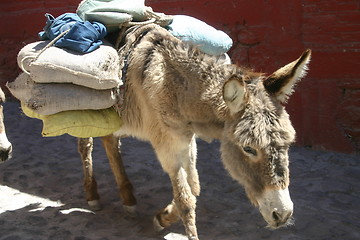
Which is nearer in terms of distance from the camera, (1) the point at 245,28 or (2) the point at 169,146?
(2) the point at 169,146

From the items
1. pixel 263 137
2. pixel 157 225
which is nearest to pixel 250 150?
pixel 263 137

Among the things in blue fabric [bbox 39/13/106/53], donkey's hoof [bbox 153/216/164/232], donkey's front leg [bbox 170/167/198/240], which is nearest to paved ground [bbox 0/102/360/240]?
donkey's hoof [bbox 153/216/164/232]

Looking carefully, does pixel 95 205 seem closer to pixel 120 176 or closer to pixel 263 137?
pixel 120 176

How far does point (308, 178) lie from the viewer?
451cm

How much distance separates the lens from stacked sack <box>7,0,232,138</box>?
9.85ft

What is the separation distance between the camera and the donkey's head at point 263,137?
252cm

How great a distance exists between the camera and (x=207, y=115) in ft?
9.50

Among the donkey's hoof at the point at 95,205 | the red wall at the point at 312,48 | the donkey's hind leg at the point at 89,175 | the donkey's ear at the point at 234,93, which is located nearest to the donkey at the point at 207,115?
the donkey's ear at the point at 234,93

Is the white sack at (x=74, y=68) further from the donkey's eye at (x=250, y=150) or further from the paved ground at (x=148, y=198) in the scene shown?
the paved ground at (x=148, y=198)

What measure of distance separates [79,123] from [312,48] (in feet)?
9.57

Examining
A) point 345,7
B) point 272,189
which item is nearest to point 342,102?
point 345,7

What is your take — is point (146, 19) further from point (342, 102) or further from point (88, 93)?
point (342, 102)

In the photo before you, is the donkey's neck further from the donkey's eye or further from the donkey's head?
the donkey's eye

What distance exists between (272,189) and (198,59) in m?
0.96
